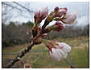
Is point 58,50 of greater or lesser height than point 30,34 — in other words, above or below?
below

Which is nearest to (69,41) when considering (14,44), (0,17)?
(14,44)

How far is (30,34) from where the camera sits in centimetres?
222

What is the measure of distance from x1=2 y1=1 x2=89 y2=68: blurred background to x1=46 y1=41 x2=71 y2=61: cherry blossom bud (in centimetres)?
4

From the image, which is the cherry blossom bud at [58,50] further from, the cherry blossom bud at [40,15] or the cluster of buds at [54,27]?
the cherry blossom bud at [40,15]

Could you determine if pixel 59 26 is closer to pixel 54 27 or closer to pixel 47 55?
pixel 54 27

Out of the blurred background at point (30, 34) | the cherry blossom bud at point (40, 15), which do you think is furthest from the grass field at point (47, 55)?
the cherry blossom bud at point (40, 15)

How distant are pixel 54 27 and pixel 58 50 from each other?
23cm

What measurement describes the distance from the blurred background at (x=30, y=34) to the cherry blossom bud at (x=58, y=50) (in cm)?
4

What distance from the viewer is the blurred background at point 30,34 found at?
87.4 inches

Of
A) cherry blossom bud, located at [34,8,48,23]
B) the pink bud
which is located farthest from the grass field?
cherry blossom bud, located at [34,8,48,23]

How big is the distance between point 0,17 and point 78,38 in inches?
31.5

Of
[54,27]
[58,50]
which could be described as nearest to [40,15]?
[54,27]

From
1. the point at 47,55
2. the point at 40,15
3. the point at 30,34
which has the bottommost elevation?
the point at 47,55

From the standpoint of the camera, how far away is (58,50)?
7.19ft
